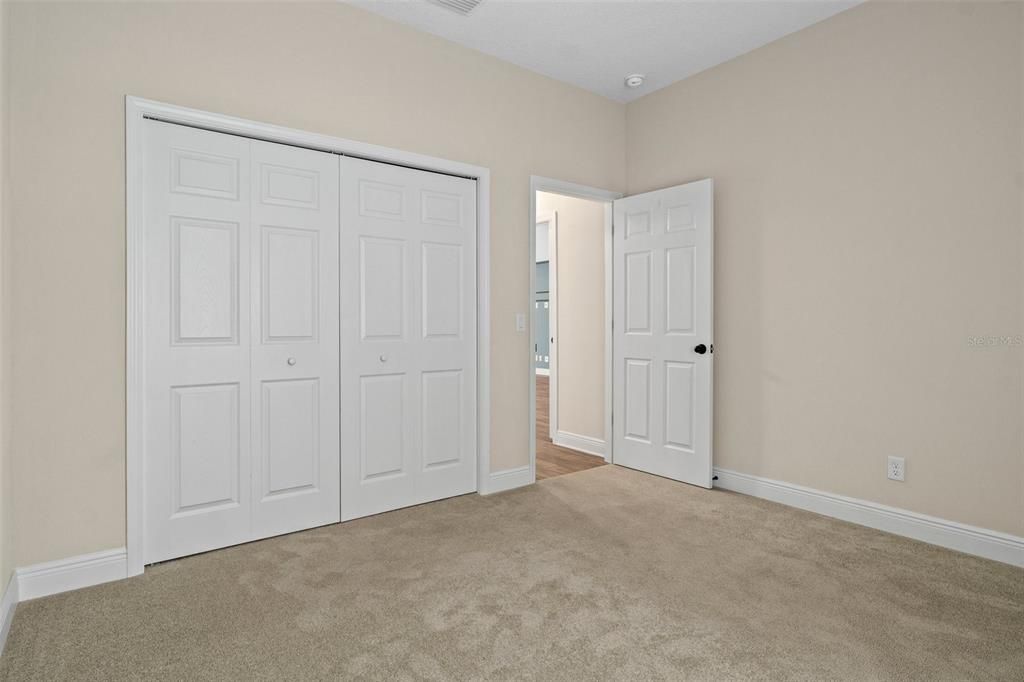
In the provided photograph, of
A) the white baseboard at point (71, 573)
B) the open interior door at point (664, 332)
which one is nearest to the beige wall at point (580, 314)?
the open interior door at point (664, 332)

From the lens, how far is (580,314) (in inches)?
193

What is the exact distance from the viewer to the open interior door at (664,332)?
3738 millimetres

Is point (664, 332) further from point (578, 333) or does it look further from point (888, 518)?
point (888, 518)

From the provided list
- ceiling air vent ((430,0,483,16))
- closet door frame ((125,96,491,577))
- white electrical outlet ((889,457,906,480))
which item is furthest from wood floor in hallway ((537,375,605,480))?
ceiling air vent ((430,0,483,16))

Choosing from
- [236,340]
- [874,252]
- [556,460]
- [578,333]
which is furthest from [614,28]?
[556,460]

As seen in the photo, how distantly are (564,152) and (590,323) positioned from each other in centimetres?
149

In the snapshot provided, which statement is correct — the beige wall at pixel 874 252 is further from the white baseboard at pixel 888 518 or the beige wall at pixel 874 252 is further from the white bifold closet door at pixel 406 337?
the white bifold closet door at pixel 406 337

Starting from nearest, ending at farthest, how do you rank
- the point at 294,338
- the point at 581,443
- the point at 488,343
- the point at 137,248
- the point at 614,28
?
1. the point at 137,248
2. the point at 294,338
3. the point at 614,28
4. the point at 488,343
5. the point at 581,443

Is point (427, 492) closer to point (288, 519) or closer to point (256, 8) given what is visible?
point (288, 519)

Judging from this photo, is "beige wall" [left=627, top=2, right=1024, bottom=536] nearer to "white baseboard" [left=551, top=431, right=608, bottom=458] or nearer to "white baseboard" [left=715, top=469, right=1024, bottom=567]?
"white baseboard" [left=715, top=469, right=1024, bottom=567]

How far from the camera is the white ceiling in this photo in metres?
3.05

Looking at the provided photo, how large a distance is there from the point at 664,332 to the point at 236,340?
9.07ft

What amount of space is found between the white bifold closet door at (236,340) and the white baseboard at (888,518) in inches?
103

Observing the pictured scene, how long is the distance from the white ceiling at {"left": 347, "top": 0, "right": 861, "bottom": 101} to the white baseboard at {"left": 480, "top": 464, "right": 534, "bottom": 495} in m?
2.75
